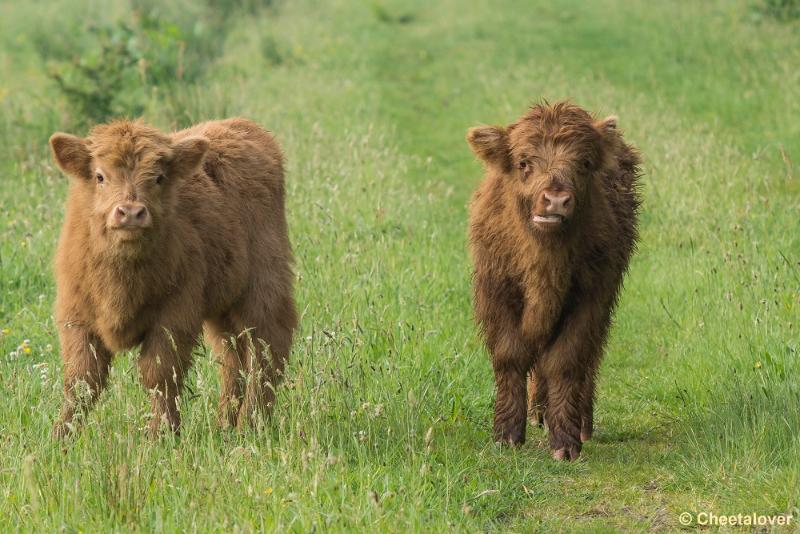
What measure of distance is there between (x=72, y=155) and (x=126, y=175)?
14.4 inches

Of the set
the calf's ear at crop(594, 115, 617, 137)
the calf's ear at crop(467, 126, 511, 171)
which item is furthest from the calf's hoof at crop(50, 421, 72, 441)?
the calf's ear at crop(594, 115, 617, 137)

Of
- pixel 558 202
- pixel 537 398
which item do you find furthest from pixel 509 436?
pixel 558 202

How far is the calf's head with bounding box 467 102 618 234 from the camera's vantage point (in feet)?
20.0

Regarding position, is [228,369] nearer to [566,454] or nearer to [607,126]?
[566,454]

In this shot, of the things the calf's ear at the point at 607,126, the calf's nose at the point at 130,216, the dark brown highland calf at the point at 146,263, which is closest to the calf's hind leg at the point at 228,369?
the dark brown highland calf at the point at 146,263

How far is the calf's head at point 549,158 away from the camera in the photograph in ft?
20.0

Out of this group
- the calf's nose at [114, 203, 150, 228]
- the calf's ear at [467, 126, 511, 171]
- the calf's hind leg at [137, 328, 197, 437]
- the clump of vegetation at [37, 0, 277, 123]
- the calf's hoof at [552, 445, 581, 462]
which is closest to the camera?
the calf's nose at [114, 203, 150, 228]

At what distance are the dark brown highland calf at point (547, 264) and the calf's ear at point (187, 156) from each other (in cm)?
148

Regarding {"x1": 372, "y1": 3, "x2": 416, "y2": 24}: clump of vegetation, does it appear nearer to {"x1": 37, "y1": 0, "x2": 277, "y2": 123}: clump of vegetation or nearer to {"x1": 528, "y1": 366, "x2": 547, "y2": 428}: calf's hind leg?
{"x1": 37, "y1": 0, "x2": 277, "y2": 123}: clump of vegetation

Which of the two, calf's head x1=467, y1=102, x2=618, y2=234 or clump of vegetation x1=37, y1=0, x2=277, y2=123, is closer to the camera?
calf's head x1=467, y1=102, x2=618, y2=234

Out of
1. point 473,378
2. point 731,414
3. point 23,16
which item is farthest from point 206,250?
point 23,16

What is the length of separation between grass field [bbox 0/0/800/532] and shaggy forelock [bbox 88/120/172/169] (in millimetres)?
1034

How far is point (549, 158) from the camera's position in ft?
20.5

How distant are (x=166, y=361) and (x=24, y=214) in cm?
441
